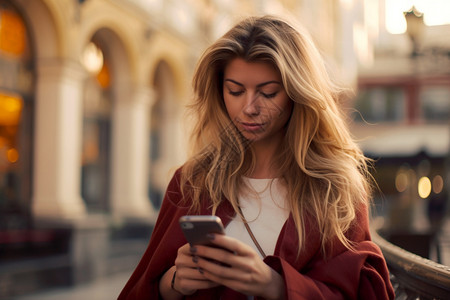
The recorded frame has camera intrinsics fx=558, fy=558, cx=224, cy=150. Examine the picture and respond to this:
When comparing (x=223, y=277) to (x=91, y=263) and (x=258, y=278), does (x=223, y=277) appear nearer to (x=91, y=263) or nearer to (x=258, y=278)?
(x=258, y=278)

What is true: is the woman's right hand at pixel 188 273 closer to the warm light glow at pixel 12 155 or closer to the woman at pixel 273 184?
the woman at pixel 273 184

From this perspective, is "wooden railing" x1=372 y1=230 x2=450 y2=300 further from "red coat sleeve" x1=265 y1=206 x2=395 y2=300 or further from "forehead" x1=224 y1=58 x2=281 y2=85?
"forehead" x1=224 y1=58 x2=281 y2=85

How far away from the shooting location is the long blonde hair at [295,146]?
192 centimetres

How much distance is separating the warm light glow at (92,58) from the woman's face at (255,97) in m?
9.23

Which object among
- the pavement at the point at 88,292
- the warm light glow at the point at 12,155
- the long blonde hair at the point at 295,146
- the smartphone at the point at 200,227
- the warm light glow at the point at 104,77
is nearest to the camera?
the smartphone at the point at 200,227

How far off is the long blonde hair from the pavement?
629 centimetres

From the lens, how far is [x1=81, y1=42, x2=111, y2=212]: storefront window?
1115cm

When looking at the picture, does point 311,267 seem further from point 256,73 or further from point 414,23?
point 414,23

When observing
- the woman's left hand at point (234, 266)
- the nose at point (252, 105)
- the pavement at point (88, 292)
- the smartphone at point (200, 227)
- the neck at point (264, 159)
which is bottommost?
the pavement at point (88, 292)

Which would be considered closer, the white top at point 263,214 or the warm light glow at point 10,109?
the white top at point 263,214

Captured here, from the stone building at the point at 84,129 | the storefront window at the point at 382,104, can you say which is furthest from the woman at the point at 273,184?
the storefront window at the point at 382,104

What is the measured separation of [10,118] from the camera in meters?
9.30

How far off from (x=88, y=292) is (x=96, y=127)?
4100mm

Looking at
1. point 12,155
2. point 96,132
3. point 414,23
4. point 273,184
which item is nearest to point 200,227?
point 273,184
